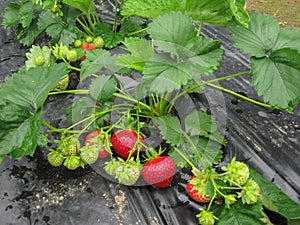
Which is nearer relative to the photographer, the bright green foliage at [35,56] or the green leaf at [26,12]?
the bright green foliage at [35,56]

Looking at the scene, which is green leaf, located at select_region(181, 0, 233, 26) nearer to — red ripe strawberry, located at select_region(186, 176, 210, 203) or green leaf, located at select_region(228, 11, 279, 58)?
green leaf, located at select_region(228, 11, 279, 58)

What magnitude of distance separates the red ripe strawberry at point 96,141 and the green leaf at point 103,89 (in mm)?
108


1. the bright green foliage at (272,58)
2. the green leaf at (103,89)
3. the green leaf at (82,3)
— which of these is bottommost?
the green leaf at (103,89)

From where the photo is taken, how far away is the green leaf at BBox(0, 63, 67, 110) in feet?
3.21

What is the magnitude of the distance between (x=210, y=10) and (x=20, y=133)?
0.64m

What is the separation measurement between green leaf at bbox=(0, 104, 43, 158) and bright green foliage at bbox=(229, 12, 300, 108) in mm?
593

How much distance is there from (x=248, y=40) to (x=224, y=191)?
1.45 ft

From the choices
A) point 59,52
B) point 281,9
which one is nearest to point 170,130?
point 59,52

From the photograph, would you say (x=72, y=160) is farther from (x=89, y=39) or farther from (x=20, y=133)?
(x=89, y=39)

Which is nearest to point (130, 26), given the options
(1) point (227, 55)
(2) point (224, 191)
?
(1) point (227, 55)

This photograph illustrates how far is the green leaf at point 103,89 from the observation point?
1126 mm

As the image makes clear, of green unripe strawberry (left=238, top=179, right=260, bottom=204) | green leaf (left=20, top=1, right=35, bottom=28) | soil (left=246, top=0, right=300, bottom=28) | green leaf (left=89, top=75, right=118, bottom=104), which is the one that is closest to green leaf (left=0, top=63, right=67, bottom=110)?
green leaf (left=89, top=75, right=118, bottom=104)

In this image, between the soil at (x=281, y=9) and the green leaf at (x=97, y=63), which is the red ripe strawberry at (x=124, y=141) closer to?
the green leaf at (x=97, y=63)

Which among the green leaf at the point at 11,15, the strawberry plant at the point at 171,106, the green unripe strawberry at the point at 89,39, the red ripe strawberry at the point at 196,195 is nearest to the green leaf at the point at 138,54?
the strawberry plant at the point at 171,106
